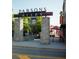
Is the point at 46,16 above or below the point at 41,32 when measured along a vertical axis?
above

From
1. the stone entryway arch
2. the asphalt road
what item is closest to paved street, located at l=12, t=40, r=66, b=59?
the asphalt road

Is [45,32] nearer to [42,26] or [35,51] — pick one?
[42,26]

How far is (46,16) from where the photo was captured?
3242 millimetres

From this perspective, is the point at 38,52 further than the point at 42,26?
Yes

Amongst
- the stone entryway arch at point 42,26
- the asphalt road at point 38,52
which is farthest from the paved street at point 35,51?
the stone entryway arch at point 42,26

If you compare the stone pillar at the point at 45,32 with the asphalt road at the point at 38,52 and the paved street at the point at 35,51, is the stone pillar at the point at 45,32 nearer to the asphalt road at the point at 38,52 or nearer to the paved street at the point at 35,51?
the paved street at the point at 35,51

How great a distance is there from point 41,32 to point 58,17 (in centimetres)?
56

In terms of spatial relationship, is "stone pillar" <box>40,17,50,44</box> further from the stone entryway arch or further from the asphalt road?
the asphalt road

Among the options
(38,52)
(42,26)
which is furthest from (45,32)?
(38,52)

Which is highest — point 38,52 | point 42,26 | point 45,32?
point 42,26

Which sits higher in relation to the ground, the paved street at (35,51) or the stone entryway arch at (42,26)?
the stone entryway arch at (42,26)

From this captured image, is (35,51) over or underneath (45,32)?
underneath
